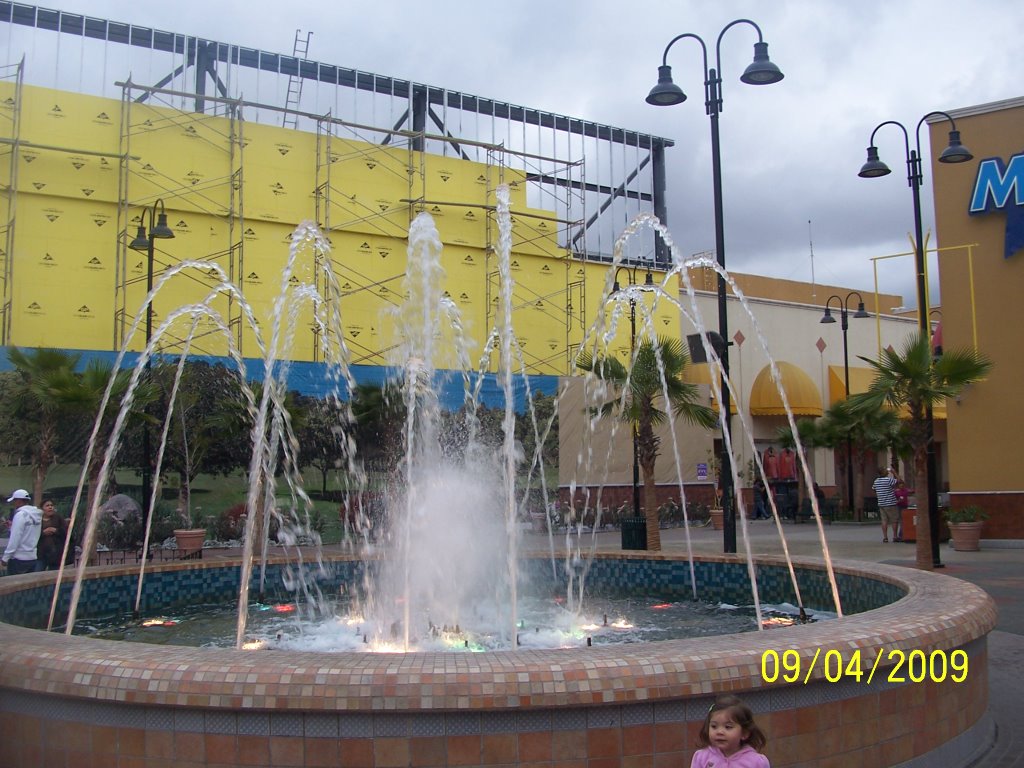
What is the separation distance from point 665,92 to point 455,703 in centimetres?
1015

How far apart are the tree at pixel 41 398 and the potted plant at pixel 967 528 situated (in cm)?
1709

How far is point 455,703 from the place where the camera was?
13.2 ft

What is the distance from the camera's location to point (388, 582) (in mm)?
10664

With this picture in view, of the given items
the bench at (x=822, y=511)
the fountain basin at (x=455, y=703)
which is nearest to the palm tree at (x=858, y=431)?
the bench at (x=822, y=511)

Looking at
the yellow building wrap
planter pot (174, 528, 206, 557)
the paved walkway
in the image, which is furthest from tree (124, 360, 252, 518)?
the paved walkway

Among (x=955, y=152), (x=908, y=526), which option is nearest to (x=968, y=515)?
(x=908, y=526)

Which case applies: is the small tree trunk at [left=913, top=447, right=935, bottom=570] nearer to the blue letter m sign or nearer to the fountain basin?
the blue letter m sign

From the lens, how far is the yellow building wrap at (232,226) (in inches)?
862

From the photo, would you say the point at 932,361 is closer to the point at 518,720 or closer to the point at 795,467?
the point at 518,720

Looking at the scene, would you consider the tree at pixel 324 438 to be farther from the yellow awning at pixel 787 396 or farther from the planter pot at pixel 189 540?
the yellow awning at pixel 787 396

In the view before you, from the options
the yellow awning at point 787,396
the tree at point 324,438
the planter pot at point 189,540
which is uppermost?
the yellow awning at point 787,396

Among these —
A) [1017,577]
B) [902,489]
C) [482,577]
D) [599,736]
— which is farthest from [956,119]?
[599,736]

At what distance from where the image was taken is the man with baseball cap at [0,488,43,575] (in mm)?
10586
